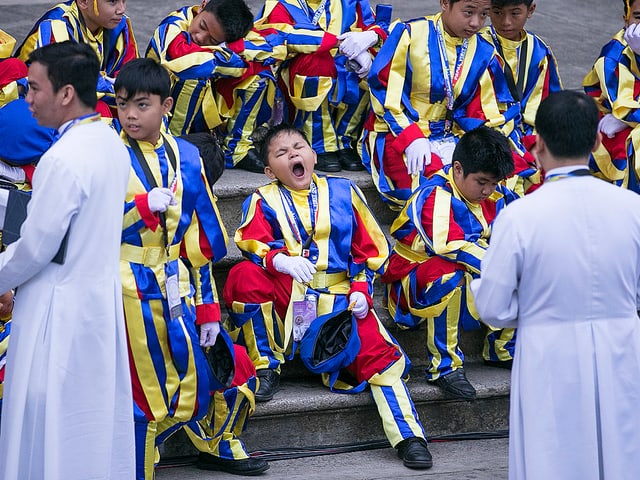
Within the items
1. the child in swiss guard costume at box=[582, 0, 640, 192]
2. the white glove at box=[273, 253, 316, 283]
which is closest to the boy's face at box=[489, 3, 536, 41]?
the child in swiss guard costume at box=[582, 0, 640, 192]

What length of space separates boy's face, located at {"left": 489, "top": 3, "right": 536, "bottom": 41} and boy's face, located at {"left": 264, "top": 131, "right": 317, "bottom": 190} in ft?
5.08

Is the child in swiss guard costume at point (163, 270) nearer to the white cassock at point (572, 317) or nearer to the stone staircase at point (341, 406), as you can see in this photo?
the stone staircase at point (341, 406)

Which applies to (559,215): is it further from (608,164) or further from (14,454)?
(608,164)

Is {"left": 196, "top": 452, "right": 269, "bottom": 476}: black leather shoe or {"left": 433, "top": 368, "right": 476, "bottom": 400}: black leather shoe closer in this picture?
{"left": 196, "top": 452, "right": 269, "bottom": 476}: black leather shoe

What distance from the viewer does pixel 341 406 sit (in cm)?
486

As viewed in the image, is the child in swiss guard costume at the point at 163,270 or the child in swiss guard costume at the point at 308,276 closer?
the child in swiss guard costume at the point at 163,270

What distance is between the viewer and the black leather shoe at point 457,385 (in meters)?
4.97

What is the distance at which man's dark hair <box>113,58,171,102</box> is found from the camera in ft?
13.2

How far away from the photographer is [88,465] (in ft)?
11.6

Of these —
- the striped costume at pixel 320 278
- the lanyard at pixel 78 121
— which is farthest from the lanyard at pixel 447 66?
the lanyard at pixel 78 121

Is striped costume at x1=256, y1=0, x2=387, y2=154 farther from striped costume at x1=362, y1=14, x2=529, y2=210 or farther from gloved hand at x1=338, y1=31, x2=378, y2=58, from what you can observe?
striped costume at x1=362, y1=14, x2=529, y2=210

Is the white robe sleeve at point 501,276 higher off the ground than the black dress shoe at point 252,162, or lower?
higher

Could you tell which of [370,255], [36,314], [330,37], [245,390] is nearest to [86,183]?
[36,314]

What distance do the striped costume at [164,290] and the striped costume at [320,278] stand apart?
0.46 metres
